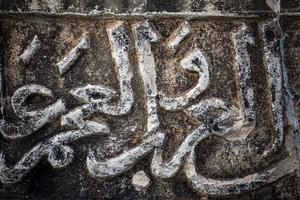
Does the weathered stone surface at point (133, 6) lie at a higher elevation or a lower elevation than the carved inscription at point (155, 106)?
higher

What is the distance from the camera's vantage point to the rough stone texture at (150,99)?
1631 mm

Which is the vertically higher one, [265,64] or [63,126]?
[265,64]

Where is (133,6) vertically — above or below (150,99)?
above

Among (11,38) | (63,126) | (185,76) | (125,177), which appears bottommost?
(125,177)

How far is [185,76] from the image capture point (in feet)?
5.45

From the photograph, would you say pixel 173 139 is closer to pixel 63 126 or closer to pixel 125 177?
pixel 125 177

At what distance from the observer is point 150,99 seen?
163 cm

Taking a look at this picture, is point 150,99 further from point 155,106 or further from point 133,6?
point 133,6

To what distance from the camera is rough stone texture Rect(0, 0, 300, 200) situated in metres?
1.63

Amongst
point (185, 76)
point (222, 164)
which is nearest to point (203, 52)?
point (185, 76)

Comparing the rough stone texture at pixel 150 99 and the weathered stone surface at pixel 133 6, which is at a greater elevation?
the weathered stone surface at pixel 133 6

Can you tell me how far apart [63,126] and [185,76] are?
400 millimetres

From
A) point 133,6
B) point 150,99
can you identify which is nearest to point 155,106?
point 150,99

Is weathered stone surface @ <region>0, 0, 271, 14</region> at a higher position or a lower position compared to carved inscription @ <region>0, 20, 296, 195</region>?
higher
